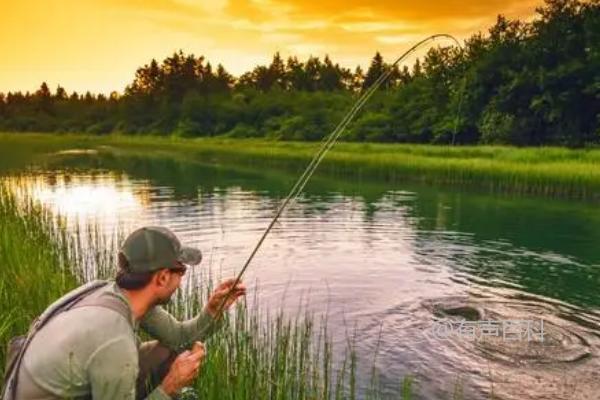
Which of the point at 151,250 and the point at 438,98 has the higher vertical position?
the point at 438,98

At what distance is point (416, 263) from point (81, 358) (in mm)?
12426

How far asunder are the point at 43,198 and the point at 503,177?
857 inches

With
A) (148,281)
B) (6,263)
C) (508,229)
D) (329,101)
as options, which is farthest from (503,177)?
(329,101)

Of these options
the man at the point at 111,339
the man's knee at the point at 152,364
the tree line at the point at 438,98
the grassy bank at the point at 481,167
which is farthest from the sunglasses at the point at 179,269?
the grassy bank at the point at 481,167

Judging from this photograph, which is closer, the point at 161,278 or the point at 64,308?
the point at 64,308

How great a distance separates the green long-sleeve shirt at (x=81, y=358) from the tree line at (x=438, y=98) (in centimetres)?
1044

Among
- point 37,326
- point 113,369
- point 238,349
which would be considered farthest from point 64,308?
point 238,349

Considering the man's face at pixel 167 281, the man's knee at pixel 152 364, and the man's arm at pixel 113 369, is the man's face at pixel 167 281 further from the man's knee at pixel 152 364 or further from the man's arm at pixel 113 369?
the man's knee at pixel 152 364

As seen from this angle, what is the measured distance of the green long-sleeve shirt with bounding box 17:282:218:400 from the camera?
125 inches

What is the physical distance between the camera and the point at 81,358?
319 cm

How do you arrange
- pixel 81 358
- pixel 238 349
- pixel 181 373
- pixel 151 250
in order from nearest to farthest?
pixel 81 358, pixel 151 250, pixel 181 373, pixel 238 349

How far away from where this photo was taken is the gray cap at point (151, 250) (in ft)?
11.7

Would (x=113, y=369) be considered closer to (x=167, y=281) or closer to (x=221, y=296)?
(x=167, y=281)

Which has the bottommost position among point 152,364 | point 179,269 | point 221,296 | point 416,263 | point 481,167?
point 416,263
